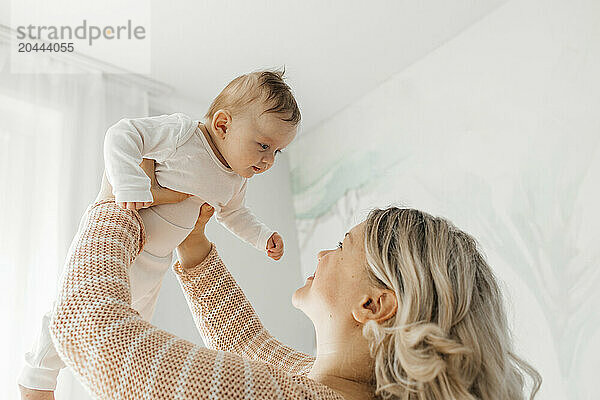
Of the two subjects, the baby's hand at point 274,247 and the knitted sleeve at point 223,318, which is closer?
the knitted sleeve at point 223,318

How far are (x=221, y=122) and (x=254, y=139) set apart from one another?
0.28 ft

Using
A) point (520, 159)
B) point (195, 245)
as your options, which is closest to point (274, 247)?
point (195, 245)

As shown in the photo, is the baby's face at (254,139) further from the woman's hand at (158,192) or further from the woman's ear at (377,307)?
the woman's ear at (377,307)

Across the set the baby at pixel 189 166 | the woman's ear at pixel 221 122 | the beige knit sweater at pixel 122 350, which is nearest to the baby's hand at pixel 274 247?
the baby at pixel 189 166

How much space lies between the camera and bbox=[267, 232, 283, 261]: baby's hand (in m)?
1.37

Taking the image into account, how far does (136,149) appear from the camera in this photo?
1092 millimetres

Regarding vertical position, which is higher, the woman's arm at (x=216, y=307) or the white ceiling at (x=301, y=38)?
the white ceiling at (x=301, y=38)

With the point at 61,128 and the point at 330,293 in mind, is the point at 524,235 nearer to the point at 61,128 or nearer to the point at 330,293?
the point at 330,293

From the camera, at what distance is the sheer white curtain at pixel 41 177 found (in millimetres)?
2092

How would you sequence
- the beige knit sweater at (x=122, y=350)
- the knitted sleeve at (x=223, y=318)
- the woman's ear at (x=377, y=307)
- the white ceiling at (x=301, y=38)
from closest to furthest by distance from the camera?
the beige knit sweater at (x=122, y=350), the woman's ear at (x=377, y=307), the knitted sleeve at (x=223, y=318), the white ceiling at (x=301, y=38)

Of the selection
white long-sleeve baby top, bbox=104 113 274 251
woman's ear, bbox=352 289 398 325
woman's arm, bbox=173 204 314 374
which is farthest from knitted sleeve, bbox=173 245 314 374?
woman's ear, bbox=352 289 398 325

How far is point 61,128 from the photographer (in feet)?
8.04

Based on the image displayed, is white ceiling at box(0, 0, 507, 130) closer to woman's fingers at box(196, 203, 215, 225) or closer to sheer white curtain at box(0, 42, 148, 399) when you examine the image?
sheer white curtain at box(0, 42, 148, 399)

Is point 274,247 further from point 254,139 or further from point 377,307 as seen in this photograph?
point 377,307
